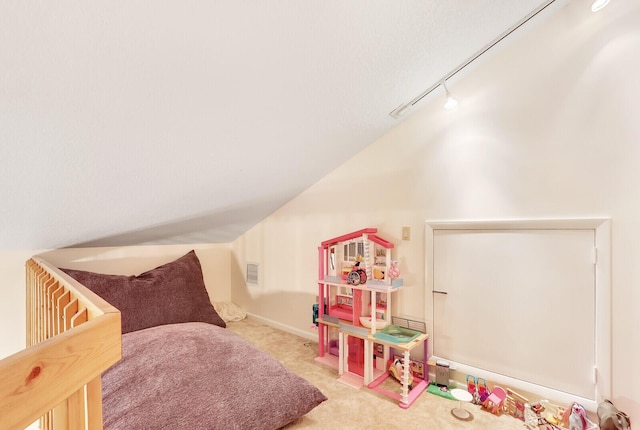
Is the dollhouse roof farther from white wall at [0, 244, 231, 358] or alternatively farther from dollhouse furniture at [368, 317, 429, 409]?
white wall at [0, 244, 231, 358]

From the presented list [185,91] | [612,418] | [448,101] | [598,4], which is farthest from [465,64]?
[612,418]

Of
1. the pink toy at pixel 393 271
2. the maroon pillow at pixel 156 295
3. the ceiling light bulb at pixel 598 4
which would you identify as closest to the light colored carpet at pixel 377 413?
the pink toy at pixel 393 271

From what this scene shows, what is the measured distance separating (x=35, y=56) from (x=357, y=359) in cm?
235

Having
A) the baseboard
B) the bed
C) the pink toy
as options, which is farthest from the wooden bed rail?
the baseboard

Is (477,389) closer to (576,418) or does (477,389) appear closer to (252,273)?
(576,418)

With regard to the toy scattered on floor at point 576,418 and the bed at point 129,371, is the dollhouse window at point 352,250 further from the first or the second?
the toy scattered on floor at point 576,418

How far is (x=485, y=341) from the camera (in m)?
1.88

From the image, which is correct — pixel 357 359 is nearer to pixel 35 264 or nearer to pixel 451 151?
pixel 451 151

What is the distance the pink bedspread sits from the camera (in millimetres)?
1257

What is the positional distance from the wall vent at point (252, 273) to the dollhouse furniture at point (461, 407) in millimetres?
2207

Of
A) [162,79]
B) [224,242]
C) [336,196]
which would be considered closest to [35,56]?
[162,79]

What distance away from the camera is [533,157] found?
1743 millimetres

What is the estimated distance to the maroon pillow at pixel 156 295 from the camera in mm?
2236

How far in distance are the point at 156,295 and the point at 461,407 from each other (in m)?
2.26
